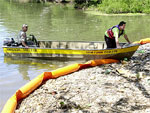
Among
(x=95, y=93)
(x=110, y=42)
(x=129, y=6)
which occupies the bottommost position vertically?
(x=95, y=93)

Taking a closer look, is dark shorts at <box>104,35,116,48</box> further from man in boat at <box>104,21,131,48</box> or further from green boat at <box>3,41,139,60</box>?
green boat at <box>3,41,139,60</box>

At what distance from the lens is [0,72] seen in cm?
911

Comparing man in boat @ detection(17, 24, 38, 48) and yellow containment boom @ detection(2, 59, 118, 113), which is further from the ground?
man in boat @ detection(17, 24, 38, 48)

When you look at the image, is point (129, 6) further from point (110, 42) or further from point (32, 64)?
point (32, 64)

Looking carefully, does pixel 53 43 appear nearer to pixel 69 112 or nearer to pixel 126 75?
pixel 126 75

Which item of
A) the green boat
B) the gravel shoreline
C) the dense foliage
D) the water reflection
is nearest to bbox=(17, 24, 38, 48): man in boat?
the green boat

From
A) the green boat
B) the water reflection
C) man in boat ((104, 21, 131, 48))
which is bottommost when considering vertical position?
the water reflection

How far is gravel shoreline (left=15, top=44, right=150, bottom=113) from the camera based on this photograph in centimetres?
500

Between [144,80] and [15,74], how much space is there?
5.00 metres

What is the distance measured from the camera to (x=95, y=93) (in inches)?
222

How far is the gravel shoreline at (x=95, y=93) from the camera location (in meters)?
5.00

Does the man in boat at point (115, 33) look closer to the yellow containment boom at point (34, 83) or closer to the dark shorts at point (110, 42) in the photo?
the dark shorts at point (110, 42)

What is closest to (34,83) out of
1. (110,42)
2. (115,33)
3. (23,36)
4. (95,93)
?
(95,93)

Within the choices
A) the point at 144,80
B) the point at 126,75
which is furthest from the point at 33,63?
the point at 144,80
